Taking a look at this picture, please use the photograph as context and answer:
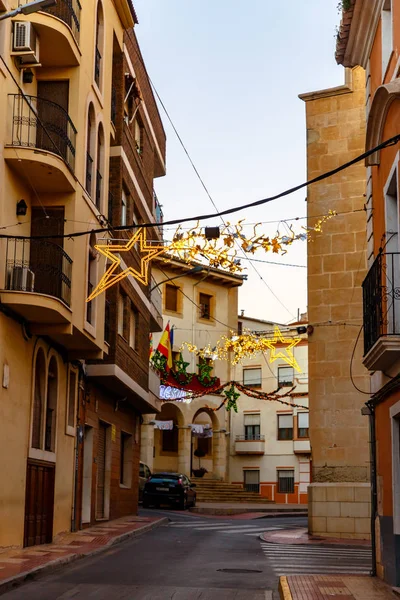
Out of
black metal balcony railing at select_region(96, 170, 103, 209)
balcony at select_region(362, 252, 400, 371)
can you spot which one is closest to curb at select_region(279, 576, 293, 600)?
balcony at select_region(362, 252, 400, 371)

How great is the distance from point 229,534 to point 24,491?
26.0 ft

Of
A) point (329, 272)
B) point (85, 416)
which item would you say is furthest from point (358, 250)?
point (85, 416)

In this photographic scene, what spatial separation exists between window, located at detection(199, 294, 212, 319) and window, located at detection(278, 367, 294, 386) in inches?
215

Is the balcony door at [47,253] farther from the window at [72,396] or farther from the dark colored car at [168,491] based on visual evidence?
the dark colored car at [168,491]

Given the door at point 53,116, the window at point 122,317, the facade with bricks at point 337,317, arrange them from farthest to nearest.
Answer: the window at point 122,317 < the facade with bricks at point 337,317 < the door at point 53,116

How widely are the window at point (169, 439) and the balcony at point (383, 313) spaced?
1475 inches

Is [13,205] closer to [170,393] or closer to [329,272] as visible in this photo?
[329,272]

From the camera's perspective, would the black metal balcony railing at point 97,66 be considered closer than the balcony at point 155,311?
Yes

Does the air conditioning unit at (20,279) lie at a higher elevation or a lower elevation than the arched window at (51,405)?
higher

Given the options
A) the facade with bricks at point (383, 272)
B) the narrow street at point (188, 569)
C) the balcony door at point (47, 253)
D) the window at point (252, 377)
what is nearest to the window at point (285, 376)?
the window at point (252, 377)

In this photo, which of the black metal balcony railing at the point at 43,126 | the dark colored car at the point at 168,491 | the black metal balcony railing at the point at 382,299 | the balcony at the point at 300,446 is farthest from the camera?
the balcony at the point at 300,446

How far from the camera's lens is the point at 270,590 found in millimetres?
11516

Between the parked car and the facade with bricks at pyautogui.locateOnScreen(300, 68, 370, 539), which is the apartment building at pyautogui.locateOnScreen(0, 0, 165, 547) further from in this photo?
the parked car

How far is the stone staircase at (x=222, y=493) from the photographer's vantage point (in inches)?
1753
